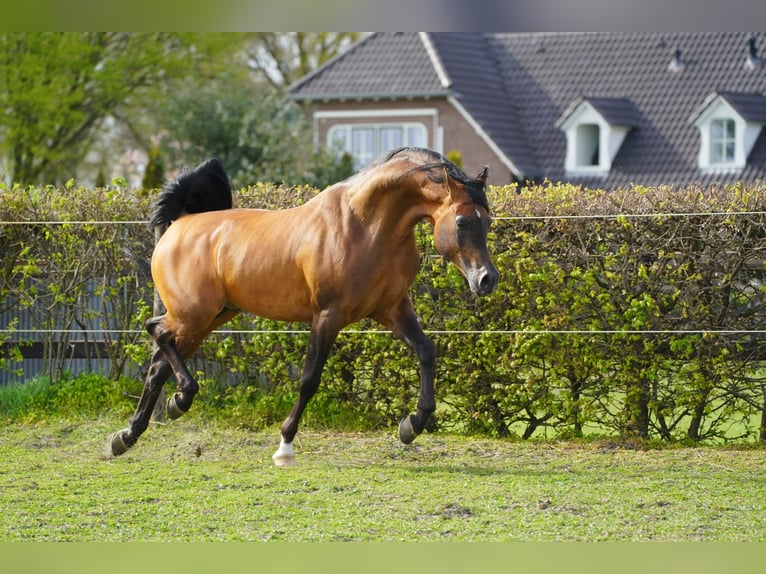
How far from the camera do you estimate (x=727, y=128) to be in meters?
30.5

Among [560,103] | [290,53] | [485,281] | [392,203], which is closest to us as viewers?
[485,281]

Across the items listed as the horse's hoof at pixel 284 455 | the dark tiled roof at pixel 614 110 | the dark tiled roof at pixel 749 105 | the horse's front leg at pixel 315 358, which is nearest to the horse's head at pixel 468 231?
the horse's front leg at pixel 315 358

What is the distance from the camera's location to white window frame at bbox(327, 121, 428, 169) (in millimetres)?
34906

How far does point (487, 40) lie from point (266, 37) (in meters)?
10.1

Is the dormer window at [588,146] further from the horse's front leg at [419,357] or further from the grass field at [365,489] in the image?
the horse's front leg at [419,357]

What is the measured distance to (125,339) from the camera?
1097 cm

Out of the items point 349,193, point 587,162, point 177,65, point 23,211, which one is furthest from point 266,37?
point 349,193

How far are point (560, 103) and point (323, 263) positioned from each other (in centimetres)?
2684

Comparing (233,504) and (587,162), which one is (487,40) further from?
(233,504)

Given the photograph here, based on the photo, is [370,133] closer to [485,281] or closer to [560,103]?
[560,103]

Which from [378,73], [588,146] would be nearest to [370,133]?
[378,73]

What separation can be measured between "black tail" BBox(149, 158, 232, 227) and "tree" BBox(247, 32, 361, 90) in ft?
115

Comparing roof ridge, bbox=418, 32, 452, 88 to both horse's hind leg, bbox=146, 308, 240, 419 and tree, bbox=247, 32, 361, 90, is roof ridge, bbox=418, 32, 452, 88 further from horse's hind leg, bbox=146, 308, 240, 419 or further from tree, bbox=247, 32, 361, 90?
horse's hind leg, bbox=146, 308, 240, 419

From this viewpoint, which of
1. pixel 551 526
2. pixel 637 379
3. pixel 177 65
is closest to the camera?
pixel 551 526
